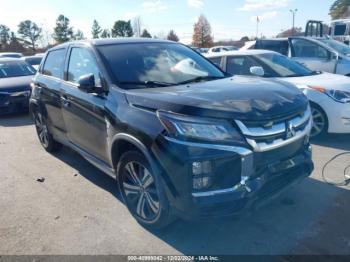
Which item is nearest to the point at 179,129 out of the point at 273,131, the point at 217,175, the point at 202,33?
the point at 217,175

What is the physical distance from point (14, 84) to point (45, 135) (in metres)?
4.67

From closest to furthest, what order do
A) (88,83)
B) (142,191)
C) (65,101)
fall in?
1. (142,191)
2. (88,83)
3. (65,101)

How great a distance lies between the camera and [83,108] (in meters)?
4.12

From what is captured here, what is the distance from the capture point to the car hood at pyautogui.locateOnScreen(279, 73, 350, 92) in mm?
5821

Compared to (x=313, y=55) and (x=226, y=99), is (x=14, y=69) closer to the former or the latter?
(x=313, y=55)

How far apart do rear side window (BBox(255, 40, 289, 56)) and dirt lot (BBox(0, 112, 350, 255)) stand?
6.12 meters

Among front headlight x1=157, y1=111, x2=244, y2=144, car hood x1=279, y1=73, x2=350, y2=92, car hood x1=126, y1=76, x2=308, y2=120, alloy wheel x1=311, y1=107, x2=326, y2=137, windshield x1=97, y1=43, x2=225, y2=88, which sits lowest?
alloy wheel x1=311, y1=107, x2=326, y2=137

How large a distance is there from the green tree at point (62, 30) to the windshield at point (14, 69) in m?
60.8

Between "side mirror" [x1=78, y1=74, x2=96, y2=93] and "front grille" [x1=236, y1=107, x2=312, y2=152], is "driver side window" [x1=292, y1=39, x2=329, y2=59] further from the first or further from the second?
"side mirror" [x1=78, y1=74, x2=96, y2=93]

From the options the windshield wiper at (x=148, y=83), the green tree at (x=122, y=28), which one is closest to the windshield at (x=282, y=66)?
the windshield wiper at (x=148, y=83)

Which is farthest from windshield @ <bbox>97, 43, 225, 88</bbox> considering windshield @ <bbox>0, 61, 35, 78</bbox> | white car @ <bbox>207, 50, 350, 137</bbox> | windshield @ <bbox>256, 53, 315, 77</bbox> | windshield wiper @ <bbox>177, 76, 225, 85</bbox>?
windshield @ <bbox>0, 61, 35, 78</bbox>

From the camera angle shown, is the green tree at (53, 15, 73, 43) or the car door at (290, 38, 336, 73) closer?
the car door at (290, 38, 336, 73)

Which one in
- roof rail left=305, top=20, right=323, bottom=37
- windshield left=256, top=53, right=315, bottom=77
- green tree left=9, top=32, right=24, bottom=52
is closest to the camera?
windshield left=256, top=53, right=315, bottom=77

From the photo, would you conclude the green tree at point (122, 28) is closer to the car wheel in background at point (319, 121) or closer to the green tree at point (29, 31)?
the green tree at point (29, 31)
